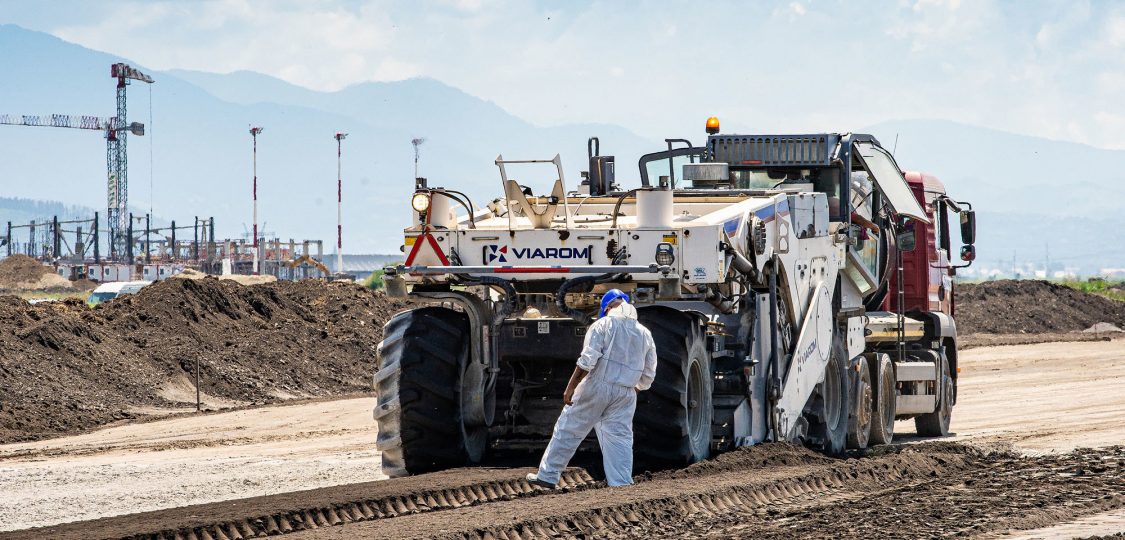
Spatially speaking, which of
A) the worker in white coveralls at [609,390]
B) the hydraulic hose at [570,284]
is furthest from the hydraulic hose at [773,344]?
the worker in white coveralls at [609,390]

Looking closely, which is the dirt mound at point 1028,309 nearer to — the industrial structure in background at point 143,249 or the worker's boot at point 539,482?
the industrial structure in background at point 143,249

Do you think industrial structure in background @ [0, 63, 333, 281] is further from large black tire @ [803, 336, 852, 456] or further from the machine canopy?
large black tire @ [803, 336, 852, 456]

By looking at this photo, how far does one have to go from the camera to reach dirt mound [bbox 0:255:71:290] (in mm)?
83125

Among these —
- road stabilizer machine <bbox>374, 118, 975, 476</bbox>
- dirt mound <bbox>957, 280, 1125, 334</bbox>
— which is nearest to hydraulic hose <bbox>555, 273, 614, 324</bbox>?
road stabilizer machine <bbox>374, 118, 975, 476</bbox>

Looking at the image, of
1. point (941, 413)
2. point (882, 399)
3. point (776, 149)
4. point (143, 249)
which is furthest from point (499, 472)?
point (143, 249)

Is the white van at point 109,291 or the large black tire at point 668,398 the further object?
the white van at point 109,291

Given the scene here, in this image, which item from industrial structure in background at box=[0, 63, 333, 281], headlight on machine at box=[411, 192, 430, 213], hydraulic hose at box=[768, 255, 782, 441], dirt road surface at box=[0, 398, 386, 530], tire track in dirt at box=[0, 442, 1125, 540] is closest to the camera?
tire track in dirt at box=[0, 442, 1125, 540]

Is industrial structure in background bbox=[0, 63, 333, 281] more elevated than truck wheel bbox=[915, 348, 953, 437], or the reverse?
industrial structure in background bbox=[0, 63, 333, 281]

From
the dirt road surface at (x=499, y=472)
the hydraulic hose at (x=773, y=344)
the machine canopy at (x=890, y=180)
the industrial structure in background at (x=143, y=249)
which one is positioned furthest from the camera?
the industrial structure in background at (x=143, y=249)

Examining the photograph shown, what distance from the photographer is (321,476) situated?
50.5ft

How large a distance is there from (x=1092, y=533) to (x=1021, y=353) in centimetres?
2814

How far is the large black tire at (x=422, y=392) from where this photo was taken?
13242mm

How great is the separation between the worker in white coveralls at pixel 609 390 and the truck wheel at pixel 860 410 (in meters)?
5.14

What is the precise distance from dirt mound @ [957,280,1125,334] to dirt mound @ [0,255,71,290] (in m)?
48.9
